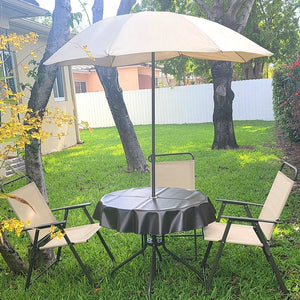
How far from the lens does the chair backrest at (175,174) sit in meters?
4.52

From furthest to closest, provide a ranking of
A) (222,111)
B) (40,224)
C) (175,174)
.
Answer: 1. (222,111)
2. (175,174)
3. (40,224)

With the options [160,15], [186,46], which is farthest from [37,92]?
[186,46]

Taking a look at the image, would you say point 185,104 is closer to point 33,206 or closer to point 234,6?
point 234,6

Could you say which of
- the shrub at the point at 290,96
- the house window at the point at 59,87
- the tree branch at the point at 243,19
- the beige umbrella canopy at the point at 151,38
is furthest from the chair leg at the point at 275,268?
the house window at the point at 59,87

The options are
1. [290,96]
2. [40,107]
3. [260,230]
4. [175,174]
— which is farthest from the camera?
[290,96]

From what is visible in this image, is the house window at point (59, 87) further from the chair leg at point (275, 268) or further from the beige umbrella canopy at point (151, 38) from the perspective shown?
→ the chair leg at point (275, 268)

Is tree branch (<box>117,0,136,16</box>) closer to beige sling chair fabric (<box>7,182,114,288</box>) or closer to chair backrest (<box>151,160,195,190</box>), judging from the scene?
chair backrest (<box>151,160,195,190</box>)

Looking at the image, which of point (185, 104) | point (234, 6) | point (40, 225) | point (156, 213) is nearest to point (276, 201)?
point (156, 213)

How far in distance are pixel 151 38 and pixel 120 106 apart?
5.29 metres

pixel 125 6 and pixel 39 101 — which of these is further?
pixel 125 6

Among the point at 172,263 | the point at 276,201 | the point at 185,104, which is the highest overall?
the point at 276,201

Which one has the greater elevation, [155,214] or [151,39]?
[151,39]

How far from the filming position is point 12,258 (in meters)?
3.45

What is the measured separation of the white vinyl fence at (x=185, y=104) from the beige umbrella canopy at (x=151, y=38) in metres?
16.6
